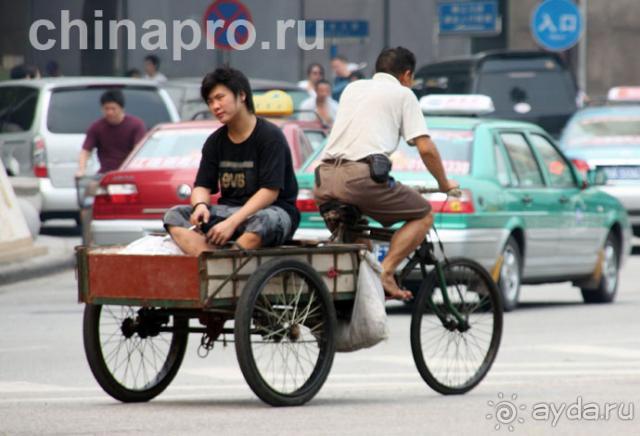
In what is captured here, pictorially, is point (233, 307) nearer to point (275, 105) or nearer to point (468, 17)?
point (275, 105)

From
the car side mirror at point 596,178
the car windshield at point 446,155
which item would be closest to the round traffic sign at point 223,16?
the car side mirror at point 596,178

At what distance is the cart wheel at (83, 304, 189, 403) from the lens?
934cm

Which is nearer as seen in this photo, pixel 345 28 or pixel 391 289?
pixel 391 289

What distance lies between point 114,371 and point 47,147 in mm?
13178

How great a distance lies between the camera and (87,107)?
901 inches

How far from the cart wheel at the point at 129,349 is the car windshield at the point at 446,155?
5375 millimetres

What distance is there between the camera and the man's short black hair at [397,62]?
401 inches

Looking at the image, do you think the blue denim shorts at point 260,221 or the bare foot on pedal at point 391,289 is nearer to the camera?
the blue denim shorts at point 260,221

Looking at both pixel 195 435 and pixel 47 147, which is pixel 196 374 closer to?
pixel 195 435

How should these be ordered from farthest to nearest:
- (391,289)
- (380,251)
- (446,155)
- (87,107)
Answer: (87,107) < (446,155) < (380,251) < (391,289)

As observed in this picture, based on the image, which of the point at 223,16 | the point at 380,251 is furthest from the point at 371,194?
the point at 223,16

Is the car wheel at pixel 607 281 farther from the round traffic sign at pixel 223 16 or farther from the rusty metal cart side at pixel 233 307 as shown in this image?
the round traffic sign at pixel 223 16

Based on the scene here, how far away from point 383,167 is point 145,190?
654 centimetres

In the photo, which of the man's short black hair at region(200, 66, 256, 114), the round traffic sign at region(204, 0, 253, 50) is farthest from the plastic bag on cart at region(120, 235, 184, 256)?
the round traffic sign at region(204, 0, 253, 50)
